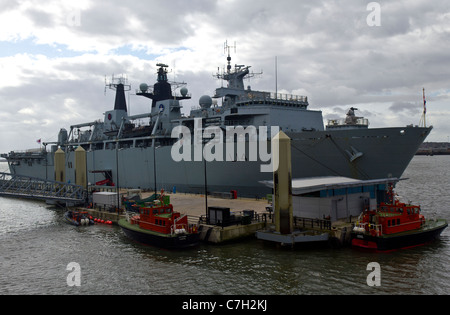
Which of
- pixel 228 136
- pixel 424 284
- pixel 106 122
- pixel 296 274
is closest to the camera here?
pixel 424 284

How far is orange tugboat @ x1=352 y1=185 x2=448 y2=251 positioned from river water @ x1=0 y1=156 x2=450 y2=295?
1.79 feet

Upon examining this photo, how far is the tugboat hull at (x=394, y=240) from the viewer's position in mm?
19656

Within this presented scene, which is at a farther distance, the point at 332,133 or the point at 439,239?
the point at 332,133

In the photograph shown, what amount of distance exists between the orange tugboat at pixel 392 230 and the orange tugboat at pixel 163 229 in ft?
30.4

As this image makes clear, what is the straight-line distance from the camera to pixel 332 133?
27.3 m

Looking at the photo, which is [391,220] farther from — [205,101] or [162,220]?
[205,101]

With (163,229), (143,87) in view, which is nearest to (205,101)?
(143,87)

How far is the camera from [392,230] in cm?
2025

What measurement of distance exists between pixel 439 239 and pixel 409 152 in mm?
6456

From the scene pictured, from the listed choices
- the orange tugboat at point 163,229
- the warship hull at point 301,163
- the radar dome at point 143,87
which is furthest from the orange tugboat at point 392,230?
the radar dome at point 143,87

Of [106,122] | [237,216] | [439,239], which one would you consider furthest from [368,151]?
[106,122]

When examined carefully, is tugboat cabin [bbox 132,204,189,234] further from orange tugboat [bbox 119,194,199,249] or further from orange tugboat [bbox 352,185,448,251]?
orange tugboat [bbox 352,185,448,251]

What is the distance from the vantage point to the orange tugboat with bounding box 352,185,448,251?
19.8 meters
